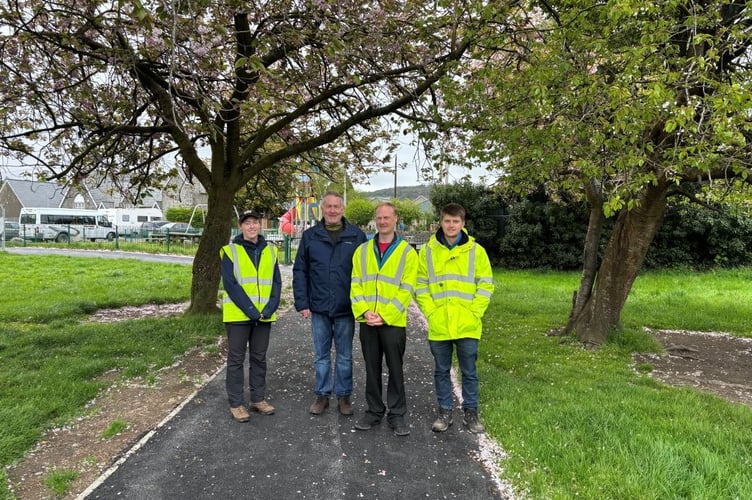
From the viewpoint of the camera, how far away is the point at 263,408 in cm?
441

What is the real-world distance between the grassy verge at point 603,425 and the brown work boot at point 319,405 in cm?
151

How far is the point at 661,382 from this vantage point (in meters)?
5.66

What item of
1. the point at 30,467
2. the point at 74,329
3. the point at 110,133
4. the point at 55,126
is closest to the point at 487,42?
the point at 110,133

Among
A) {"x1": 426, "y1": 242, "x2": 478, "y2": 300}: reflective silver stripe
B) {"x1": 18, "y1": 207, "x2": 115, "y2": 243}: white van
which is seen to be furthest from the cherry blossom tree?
{"x1": 18, "y1": 207, "x2": 115, "y2": 243}: white van

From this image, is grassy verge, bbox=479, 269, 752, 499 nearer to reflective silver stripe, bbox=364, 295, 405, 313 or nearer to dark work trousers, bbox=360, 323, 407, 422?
dark work trousers, bbox=360, 323, 407, 422

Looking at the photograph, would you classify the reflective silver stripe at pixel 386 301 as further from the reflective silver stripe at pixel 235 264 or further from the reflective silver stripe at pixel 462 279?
the reflective silver stripe at pixel 235 264

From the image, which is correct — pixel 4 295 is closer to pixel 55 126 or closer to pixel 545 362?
pixel 55 126

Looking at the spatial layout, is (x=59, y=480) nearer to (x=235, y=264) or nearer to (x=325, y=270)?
(x=235, y=264)

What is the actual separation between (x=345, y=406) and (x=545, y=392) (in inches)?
84.7

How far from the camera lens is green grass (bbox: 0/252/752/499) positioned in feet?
10.6

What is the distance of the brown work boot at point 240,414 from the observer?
423 cm

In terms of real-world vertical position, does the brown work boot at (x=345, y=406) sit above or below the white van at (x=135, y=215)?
below

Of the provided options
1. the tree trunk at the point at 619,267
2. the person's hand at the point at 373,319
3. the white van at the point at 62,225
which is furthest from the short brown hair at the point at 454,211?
the white van at the point at 62,225

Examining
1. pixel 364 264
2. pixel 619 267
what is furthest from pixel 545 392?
pixel 619 267
